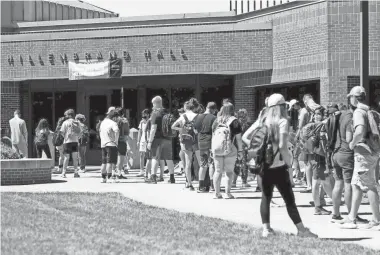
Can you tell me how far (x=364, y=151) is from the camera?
10.1m

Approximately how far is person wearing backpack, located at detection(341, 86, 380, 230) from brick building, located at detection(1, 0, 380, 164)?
11469mm

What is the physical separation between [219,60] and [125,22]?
4159 mm

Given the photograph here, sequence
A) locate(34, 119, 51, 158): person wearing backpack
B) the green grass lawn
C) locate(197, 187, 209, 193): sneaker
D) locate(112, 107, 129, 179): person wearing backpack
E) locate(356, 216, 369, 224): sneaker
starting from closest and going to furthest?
the green grass lawn → locate(356, 216, 369, 224): sneaker → locate(197, 187, 209, 193): sneaker → locate(112, 107, 129, 179): person wearing backpack → locate(34, 119, 51, 158): person wearing backpack

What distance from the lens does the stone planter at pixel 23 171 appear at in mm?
17328

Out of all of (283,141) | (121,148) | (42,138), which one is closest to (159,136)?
(121,148)

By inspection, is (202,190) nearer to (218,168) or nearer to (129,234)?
(218,168)

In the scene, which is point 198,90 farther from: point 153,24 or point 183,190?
point 183,190

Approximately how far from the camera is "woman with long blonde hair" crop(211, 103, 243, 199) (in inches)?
544

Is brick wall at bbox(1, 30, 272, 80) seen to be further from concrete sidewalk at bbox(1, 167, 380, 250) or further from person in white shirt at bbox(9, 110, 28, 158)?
concrete sidewalk at bbox(1, 167, 380, 250)

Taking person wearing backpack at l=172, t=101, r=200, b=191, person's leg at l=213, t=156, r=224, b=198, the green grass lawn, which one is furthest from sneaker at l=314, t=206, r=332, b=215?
person wearing backpack at l=172, t=101, r=200, b=191

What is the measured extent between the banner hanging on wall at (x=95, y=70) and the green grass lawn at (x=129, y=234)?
1379 centimetres

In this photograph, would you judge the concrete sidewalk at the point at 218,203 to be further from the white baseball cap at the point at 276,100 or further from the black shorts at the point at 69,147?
the white baseball cap at the point at 276,100

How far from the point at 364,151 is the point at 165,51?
1597cm

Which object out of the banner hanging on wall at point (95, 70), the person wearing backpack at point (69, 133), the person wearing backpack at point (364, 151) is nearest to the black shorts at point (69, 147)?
the person wearing backpack at point (69, 133)
